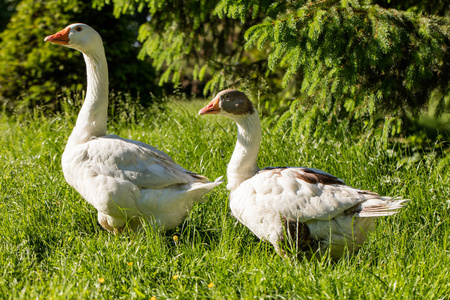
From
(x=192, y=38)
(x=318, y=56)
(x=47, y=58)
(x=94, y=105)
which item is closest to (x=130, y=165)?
(x=94, y=105)

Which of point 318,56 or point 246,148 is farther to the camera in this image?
point 318,56

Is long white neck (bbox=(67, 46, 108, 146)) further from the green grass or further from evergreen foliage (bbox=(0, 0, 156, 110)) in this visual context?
evergreen foliage (bbox=(0, 0, 156, 110))

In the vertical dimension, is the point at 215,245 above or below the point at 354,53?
below

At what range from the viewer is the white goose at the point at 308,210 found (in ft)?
9.46

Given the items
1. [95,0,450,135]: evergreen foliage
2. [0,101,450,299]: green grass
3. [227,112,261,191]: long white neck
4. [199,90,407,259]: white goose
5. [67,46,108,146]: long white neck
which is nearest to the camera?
[0,101,450,299]: green grass

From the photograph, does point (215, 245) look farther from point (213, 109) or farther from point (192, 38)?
point (192, 38)

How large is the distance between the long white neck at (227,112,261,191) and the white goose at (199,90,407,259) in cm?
19

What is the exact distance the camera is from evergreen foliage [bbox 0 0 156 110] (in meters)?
6.89

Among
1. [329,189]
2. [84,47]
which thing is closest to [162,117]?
[84,47]

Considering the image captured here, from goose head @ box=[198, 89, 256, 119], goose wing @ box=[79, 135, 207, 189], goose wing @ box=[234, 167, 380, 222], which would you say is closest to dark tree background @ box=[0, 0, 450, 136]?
goose head @ box=[198, 89, 256, 119]

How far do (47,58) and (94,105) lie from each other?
373 centimetres

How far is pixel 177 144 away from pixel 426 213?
8.64 feet

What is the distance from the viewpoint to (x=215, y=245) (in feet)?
10.1

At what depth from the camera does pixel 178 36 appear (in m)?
5.71
